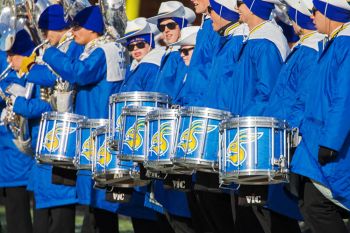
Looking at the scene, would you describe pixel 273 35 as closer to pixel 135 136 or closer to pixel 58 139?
pixel 135 136

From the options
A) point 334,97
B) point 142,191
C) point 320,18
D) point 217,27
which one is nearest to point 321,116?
point 334,97

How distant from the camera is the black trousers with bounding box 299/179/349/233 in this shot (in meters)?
7.45

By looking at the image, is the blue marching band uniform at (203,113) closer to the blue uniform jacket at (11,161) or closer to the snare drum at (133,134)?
the snare drum at (133,134)

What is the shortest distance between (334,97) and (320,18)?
536mm

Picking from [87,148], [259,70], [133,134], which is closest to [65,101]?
[87,148]

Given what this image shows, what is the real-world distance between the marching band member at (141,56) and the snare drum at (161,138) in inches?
58.9

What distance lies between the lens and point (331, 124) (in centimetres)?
735

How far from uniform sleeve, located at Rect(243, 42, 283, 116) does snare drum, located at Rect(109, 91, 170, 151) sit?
2.90ft

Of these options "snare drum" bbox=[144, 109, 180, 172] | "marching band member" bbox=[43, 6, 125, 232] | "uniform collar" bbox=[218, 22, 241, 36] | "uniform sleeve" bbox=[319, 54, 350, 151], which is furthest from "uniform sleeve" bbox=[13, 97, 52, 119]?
"uniform sleeve" bbox=[319, 54, 350, 151]

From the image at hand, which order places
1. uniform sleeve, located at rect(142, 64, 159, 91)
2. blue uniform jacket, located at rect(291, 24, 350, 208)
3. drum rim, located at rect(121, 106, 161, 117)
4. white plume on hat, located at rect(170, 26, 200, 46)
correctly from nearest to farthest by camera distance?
1. blue uniform jacket, located at rect(291, 24, 350, 208)
2. drum rim, located at rect(121, 106, 161, 117)
3. white plume on hat, located at rect(170, 26, 200, 46)
4. uniform sleeve, located at rect(142, 64, 159, 91)

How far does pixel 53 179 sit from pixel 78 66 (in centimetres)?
95

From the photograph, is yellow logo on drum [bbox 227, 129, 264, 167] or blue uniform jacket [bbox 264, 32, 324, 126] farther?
blue uniform jacket [bbox 264, 32, 324, 126]

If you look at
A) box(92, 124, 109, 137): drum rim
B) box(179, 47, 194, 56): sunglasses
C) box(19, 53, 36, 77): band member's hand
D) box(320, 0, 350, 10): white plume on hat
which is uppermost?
box(320, 0, 350, 10): white plume on hat

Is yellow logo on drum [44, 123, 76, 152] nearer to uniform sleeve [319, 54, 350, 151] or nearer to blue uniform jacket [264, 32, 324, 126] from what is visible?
blue uniform jacket [264, 32, 324, 126]
